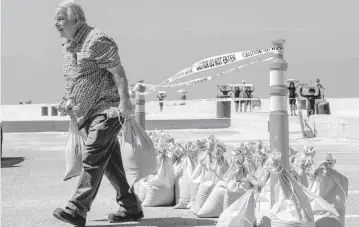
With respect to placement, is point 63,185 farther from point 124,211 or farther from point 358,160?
point 358,160

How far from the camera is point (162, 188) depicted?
21.4 ft

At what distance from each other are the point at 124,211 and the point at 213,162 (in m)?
0.91

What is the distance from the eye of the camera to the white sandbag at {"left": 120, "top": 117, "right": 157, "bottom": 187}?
5.69 meters

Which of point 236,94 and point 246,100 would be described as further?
point 236,94

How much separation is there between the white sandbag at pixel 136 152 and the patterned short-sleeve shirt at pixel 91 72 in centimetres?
30

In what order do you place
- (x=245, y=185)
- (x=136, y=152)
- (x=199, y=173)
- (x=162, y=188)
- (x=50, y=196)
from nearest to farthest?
(x=245, y=185) < (x=136, y=152) < (x=199, y=173) < (x=162, y=188) < (x=50, y=196)

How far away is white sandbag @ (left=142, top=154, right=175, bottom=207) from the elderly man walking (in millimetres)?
953

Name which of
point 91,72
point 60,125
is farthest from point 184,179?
point 60,125

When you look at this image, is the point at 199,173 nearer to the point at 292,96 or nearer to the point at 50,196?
the point at 50,196

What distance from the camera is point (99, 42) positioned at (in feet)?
17.7

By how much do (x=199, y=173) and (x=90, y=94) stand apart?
54.6 inches

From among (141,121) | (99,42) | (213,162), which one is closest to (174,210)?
(213,162)

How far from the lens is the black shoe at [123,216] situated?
5727 millimetres

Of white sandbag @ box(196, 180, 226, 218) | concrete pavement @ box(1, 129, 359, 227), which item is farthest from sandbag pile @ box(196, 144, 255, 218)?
concrete pavement @ box(1, 129, 359, 227)
